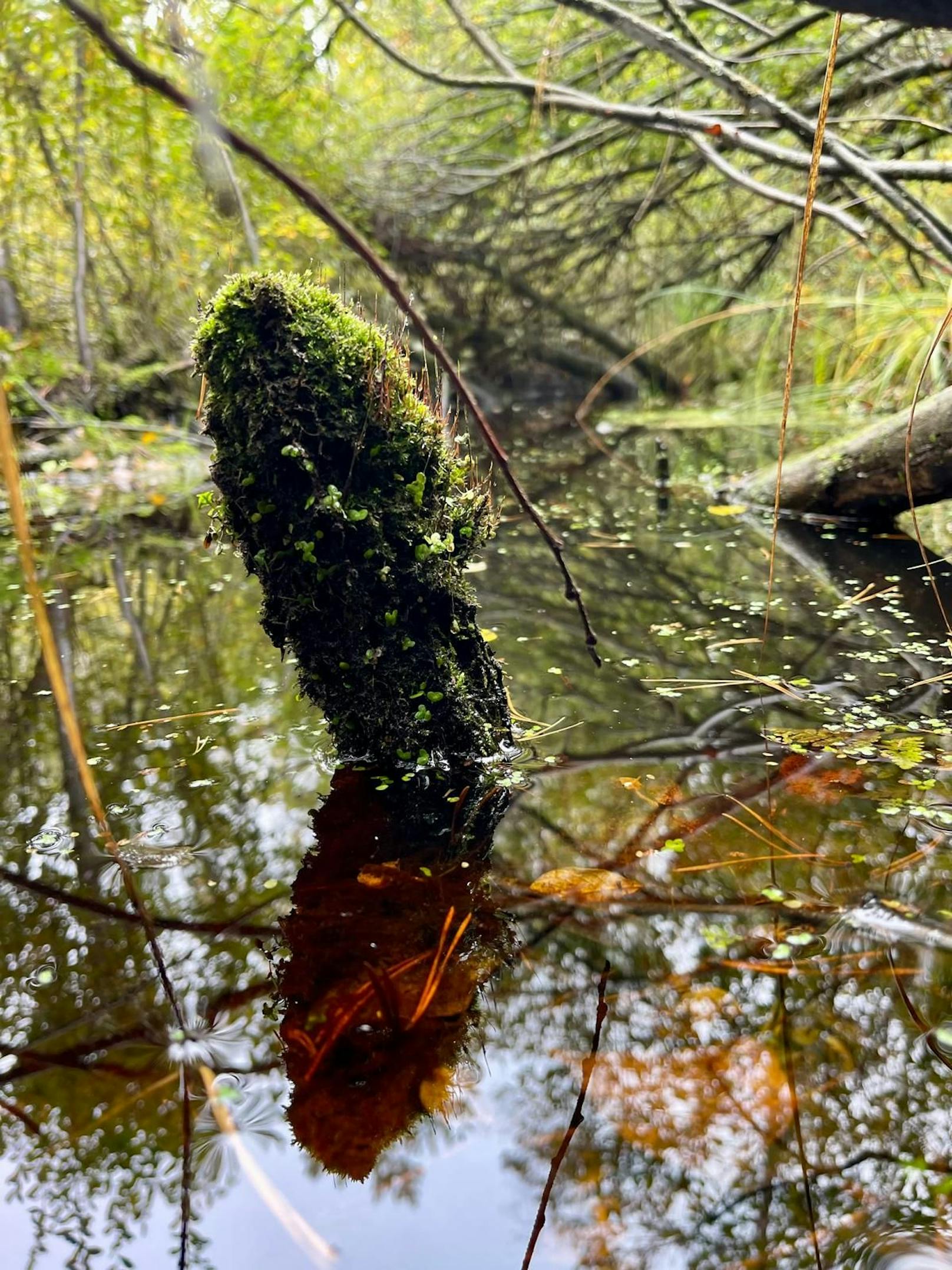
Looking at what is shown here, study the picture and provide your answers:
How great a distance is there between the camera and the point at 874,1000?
1234 mm

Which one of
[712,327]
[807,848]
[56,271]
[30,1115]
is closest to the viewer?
[30,1115]

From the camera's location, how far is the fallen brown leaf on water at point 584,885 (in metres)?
1.53

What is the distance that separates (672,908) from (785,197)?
97.8 inches

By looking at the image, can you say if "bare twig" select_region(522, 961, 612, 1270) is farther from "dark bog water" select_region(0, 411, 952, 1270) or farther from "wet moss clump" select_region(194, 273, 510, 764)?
"wet moss clump" select_region(194, 273, 510, 764)

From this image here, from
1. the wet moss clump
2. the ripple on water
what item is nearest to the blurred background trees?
the wet moss clump

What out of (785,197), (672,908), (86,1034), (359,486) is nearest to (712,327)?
(785,197)

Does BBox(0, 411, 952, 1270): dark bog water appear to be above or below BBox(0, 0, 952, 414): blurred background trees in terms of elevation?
below

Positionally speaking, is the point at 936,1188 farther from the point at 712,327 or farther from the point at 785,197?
the point at 712,327

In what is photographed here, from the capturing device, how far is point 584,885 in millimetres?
1563

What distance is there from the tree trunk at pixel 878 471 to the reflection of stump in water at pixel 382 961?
2.29 m

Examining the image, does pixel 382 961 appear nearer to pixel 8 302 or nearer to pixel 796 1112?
pixel 796 1112

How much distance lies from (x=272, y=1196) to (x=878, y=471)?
363 cm

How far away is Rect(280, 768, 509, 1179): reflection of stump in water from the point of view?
1.14 metres

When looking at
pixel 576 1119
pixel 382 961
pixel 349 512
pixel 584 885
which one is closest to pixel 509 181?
pixel 349 512
